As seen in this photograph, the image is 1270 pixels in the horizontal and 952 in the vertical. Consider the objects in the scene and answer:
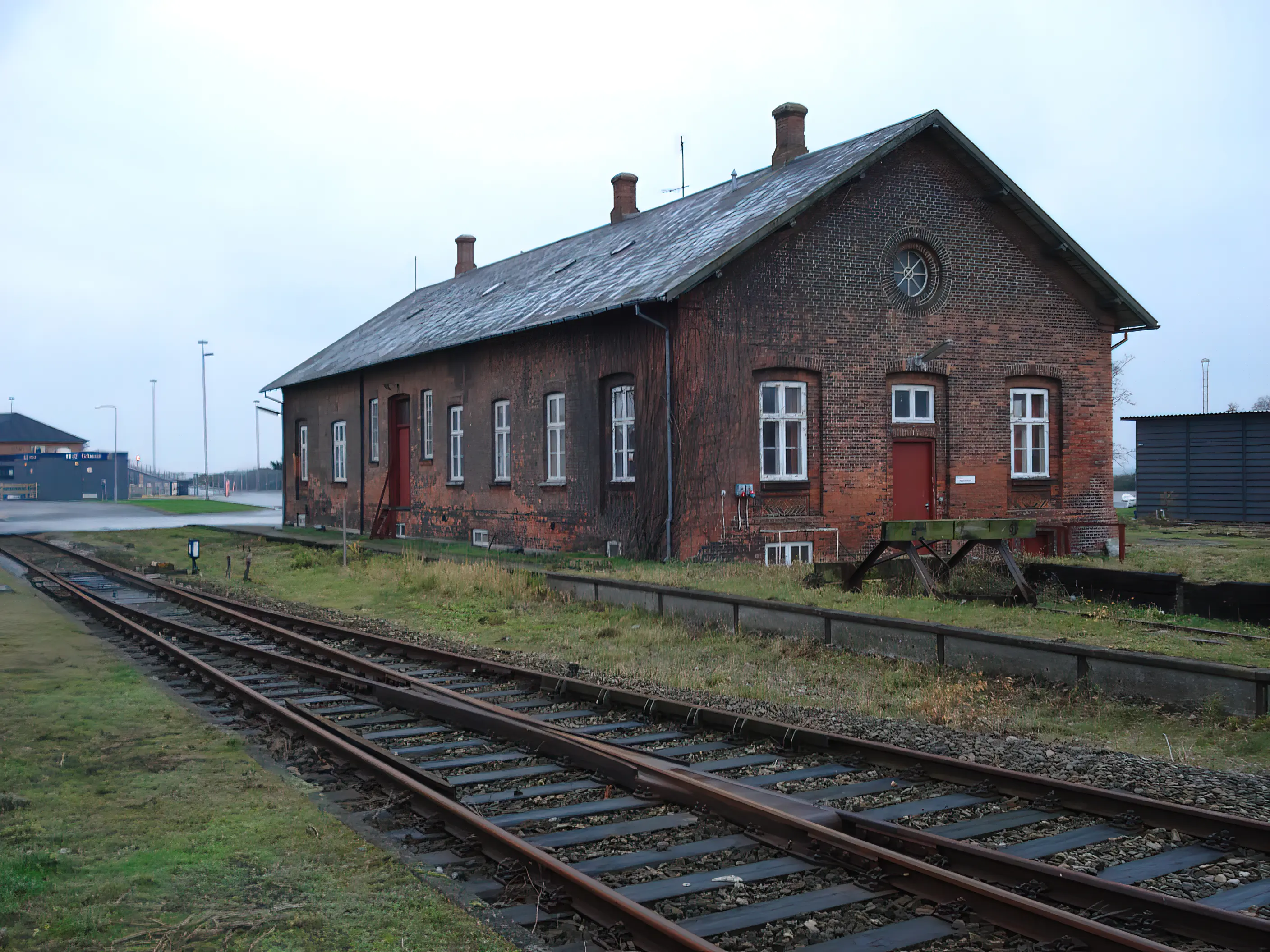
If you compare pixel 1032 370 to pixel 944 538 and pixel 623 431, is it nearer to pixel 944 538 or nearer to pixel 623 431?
pixel 623 431

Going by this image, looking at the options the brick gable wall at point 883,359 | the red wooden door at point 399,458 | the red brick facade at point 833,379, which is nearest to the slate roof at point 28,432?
the red wooden door at point 399,458

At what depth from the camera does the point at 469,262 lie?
125ft

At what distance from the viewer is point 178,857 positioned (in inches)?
202

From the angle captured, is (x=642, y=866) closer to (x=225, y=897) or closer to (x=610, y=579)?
(x=225, y=897)

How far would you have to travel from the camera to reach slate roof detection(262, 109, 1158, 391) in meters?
18.1

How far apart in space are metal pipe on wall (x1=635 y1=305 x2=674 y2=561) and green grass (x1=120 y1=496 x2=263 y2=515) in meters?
34.7

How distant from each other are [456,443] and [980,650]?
58.6 ft

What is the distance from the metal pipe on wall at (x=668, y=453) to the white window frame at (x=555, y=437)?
3655 millimetres

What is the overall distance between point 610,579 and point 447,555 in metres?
6.54

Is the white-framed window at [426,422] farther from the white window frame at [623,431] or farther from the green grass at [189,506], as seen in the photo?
the green grass at [189,506]

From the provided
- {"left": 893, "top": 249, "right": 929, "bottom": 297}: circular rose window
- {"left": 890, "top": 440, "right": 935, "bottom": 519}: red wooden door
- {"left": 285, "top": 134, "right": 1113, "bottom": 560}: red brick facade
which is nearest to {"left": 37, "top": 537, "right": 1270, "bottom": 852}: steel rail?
{"left": 285, "top": 134, "right": 1113, "bottom": 560}: red brick facade

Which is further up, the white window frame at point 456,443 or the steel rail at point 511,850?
the white window frame at point 456,443

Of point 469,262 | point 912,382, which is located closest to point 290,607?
point 912,382

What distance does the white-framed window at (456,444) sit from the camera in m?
25.0
